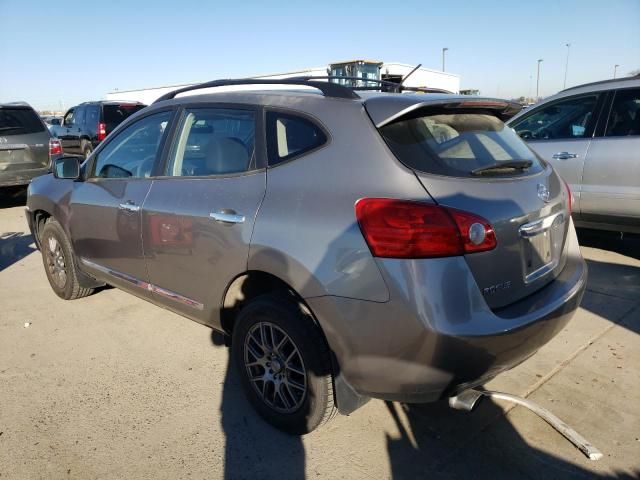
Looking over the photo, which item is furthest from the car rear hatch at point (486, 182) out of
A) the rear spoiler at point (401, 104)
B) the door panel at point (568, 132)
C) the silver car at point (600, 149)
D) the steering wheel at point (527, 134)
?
the steering wheel at point (527, 134)

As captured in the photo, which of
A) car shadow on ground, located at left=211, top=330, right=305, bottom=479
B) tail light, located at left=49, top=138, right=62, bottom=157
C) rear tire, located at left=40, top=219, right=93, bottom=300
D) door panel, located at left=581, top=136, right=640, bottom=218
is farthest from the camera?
tail light, located at left=49, top=138, right=62, bottom=157

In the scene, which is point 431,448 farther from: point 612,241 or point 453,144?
point 612,241

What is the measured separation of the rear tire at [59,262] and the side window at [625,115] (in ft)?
17.3

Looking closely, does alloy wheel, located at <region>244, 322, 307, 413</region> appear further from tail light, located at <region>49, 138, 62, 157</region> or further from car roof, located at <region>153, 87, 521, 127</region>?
tail light, located at <region>49, 138, 62, 157</region>

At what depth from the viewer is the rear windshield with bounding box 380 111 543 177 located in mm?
2207

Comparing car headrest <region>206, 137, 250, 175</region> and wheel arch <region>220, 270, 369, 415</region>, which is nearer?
wheel arch <region>220, 270, 369, 415</region>

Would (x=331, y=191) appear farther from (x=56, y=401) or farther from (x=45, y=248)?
(x=45, y=248)

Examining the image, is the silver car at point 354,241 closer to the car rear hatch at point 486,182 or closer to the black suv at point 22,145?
the car rear hatch at point 486,182

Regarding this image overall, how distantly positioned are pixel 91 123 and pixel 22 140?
5.10 meters

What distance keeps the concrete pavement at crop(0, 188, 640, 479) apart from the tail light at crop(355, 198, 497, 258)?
3.56 feet

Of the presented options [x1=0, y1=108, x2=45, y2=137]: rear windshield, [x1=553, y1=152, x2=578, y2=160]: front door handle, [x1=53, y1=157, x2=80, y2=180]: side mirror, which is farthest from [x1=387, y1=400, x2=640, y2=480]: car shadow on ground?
[x1=0, y1=108, x2=45, y2=137]: rear windshield

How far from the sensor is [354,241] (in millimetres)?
2113

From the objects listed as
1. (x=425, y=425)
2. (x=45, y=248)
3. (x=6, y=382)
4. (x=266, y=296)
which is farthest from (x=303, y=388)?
(x=45, y=248)

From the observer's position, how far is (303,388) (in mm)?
2484
